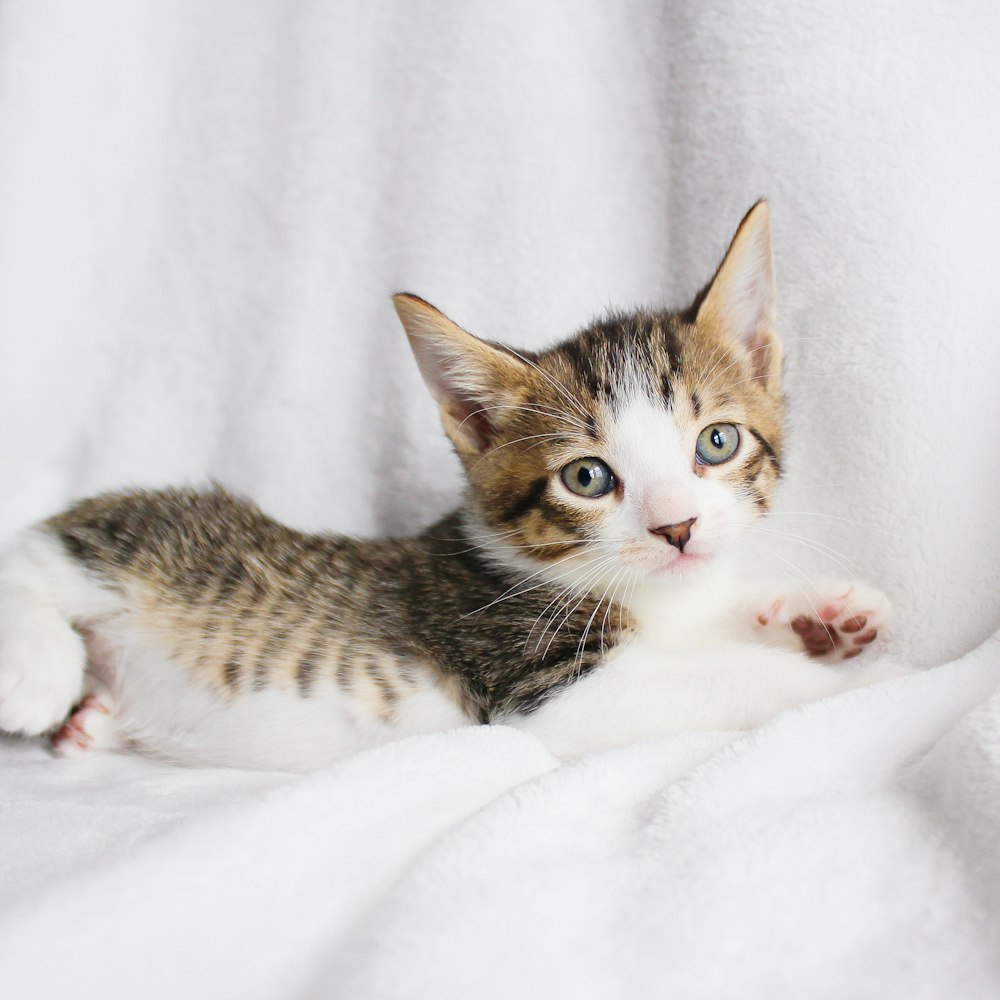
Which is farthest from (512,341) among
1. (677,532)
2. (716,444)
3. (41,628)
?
(41,628)

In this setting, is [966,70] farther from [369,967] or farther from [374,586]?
[369,967]

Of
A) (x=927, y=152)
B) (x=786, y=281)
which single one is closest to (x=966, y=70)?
(x=927, y=152)

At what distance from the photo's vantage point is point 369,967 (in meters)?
0.79

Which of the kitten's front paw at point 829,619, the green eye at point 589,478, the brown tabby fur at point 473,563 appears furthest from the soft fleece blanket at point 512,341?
the green eye at point 589,478

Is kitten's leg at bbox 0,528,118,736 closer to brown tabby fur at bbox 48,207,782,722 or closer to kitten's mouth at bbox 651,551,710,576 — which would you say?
brown tabby fur at bbox 48,207,782,722

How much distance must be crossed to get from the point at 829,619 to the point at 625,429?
50cm

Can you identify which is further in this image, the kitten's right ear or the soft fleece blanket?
the kitten's right ear

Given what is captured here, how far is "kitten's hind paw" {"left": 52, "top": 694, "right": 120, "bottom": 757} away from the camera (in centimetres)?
153

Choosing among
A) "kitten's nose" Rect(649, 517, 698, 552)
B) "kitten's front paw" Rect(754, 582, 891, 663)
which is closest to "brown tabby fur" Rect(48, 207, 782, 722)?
"kitten's nose" Rect(649, 517, 698, 552)

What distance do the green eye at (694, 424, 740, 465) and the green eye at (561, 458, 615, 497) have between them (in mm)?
147

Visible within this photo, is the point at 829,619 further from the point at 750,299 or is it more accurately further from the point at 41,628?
the point at 41,628

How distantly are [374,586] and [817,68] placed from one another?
1.28 metres

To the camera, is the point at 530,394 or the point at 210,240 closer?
the point at 530,394

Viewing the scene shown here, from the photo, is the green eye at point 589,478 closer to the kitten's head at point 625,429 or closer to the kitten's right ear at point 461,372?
the kitten's head at point 625,429
